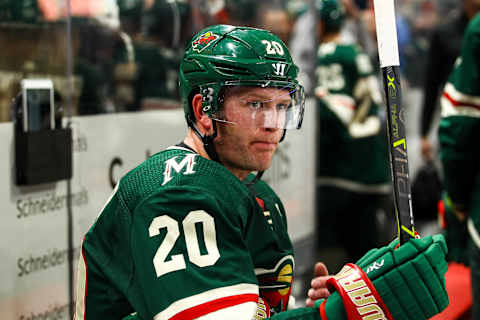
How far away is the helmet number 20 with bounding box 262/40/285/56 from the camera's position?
6.32 ft

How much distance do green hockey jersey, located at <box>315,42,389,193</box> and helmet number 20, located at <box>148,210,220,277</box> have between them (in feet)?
11.6

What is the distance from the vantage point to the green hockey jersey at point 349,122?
526cm

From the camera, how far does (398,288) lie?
1692 mm

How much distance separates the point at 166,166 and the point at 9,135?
981 millimetres

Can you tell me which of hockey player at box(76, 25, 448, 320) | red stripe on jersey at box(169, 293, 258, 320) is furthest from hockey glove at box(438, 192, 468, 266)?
red stripe on jersey at box(169, 293, 258, 320)

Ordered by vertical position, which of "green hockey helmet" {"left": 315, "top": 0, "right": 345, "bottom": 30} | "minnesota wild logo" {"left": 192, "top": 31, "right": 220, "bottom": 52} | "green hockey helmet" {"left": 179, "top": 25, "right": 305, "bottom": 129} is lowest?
"green hockey helmet" {"left": 179, "top": 25, "right": 305, "bottom": 129}

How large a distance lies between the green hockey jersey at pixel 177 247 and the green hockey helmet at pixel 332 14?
3.28m

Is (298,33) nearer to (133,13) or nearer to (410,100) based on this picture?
(133,13)

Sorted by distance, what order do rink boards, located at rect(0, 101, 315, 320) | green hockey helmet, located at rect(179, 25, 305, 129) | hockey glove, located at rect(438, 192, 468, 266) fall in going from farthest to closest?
hockey glove, located at rect(438, 192, 468, 266), rink boards, located at rect(0, 101, 315, 320), green hockey helmet, located at rect(179, 25, 305, 129)

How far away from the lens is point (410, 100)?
9.02 metres

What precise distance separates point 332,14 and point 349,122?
778 mm

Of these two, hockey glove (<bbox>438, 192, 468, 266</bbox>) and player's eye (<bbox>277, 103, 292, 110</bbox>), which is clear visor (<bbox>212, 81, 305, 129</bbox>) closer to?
player's eye (<bbox>277, 103, 292, 110</bbox>)

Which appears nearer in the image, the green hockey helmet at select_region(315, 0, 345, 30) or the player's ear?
the player's ear

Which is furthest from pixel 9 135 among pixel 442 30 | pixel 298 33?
pixel 442 30
